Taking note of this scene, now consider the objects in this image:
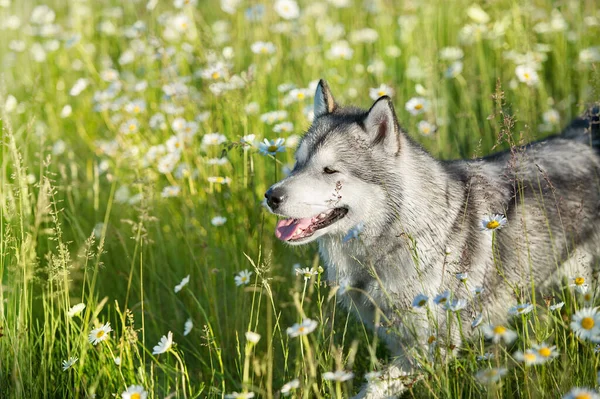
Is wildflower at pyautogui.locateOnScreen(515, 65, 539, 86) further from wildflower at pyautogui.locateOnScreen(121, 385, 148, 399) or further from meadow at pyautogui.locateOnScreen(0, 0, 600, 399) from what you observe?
wildflower at pyautogui.locateOnScreen(121, 385, 148, 399)

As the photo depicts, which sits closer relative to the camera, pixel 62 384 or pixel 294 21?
pixel 62 384

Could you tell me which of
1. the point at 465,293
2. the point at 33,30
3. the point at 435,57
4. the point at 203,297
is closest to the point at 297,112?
the point at 435,57

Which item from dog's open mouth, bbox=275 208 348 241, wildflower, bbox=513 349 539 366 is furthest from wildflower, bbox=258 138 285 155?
wildflower, bbox=513 349 539 366

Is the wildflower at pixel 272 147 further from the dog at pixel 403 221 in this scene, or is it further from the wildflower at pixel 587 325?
the wildflower at pixel 587 325

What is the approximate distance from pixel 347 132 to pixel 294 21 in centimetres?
323

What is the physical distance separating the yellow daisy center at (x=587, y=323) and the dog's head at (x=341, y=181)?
44.8 inches

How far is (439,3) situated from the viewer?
232 inches

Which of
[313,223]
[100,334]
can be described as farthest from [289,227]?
[100,334]

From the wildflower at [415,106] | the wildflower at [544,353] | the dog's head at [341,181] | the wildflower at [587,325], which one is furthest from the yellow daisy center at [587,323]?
the wildflower at [415,106]

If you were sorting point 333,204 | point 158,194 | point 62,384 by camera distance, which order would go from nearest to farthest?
point 62,384
point 333,204
point 158,194

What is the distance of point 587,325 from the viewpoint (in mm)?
1928

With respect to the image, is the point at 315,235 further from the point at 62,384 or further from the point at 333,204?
the point at 62,384

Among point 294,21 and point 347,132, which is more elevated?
point 294,21

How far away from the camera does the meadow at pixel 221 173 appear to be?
249 cm
